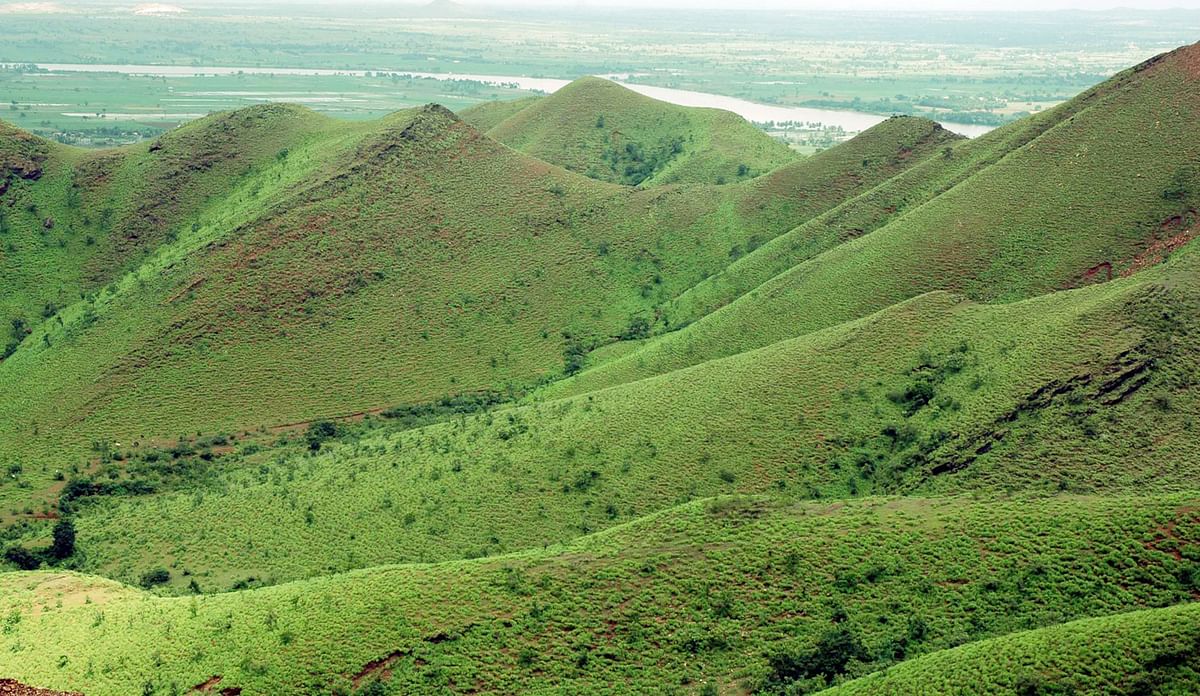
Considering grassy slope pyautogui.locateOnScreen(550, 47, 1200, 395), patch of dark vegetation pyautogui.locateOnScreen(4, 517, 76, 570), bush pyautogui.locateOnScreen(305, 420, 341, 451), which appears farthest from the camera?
bush pyautogui.locateOnScreen(305, 420, 341, 451)

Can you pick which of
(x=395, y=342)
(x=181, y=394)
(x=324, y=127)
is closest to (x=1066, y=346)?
(x=395, y=342)

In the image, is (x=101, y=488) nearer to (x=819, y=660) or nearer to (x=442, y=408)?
(x=442, y=408)

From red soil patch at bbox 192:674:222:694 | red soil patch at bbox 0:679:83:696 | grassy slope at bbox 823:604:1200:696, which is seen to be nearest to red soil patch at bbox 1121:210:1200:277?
grassy slope at bbox 823:604:1200:696

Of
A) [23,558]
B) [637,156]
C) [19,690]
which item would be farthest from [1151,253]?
[637,156]

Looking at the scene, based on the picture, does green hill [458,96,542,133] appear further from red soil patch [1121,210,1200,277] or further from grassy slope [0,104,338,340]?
red soil patch [1121,210,1200,277]

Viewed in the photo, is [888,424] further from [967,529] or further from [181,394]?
[181,394]

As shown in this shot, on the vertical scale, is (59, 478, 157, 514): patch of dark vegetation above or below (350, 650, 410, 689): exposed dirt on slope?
below
